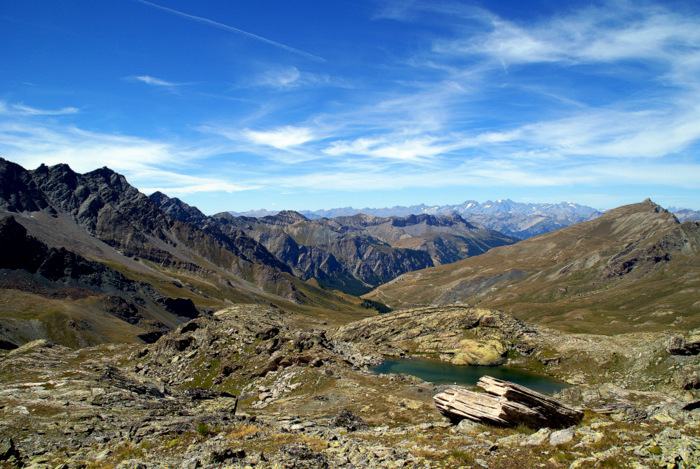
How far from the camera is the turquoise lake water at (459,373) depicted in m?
91.8

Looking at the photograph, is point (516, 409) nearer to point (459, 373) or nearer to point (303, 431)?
point (303, 431)

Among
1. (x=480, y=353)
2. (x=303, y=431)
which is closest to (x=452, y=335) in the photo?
(x=480, y=353)

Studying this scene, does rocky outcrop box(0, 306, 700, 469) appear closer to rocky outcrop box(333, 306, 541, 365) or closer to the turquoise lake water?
the turquoise lake water

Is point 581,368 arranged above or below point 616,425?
below

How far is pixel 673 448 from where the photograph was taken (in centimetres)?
1669

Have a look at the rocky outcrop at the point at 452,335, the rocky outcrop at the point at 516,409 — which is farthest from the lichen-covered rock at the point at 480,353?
the rocky outcrop at the point at 516,409

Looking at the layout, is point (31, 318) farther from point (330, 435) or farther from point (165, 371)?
point (330, 435)

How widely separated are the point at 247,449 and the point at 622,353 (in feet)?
322

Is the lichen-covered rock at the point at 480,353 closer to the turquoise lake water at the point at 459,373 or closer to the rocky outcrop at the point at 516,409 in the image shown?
the turquoise lake water at the point at 459,373

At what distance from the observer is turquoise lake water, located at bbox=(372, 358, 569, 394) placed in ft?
301

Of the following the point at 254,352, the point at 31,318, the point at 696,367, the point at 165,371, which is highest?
the point at 696,367

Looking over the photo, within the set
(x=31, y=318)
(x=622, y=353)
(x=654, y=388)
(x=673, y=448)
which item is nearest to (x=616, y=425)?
(x=673, y=448)

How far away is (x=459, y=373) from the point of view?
343 feet

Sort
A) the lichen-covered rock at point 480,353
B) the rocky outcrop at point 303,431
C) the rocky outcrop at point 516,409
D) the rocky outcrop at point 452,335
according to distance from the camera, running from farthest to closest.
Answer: the rocky outcrop at point 452,335 → the lichen-covered rock at point 480,353 → the rocky outcrop at point 516,409 → the rocky outcrop at point 303,431
